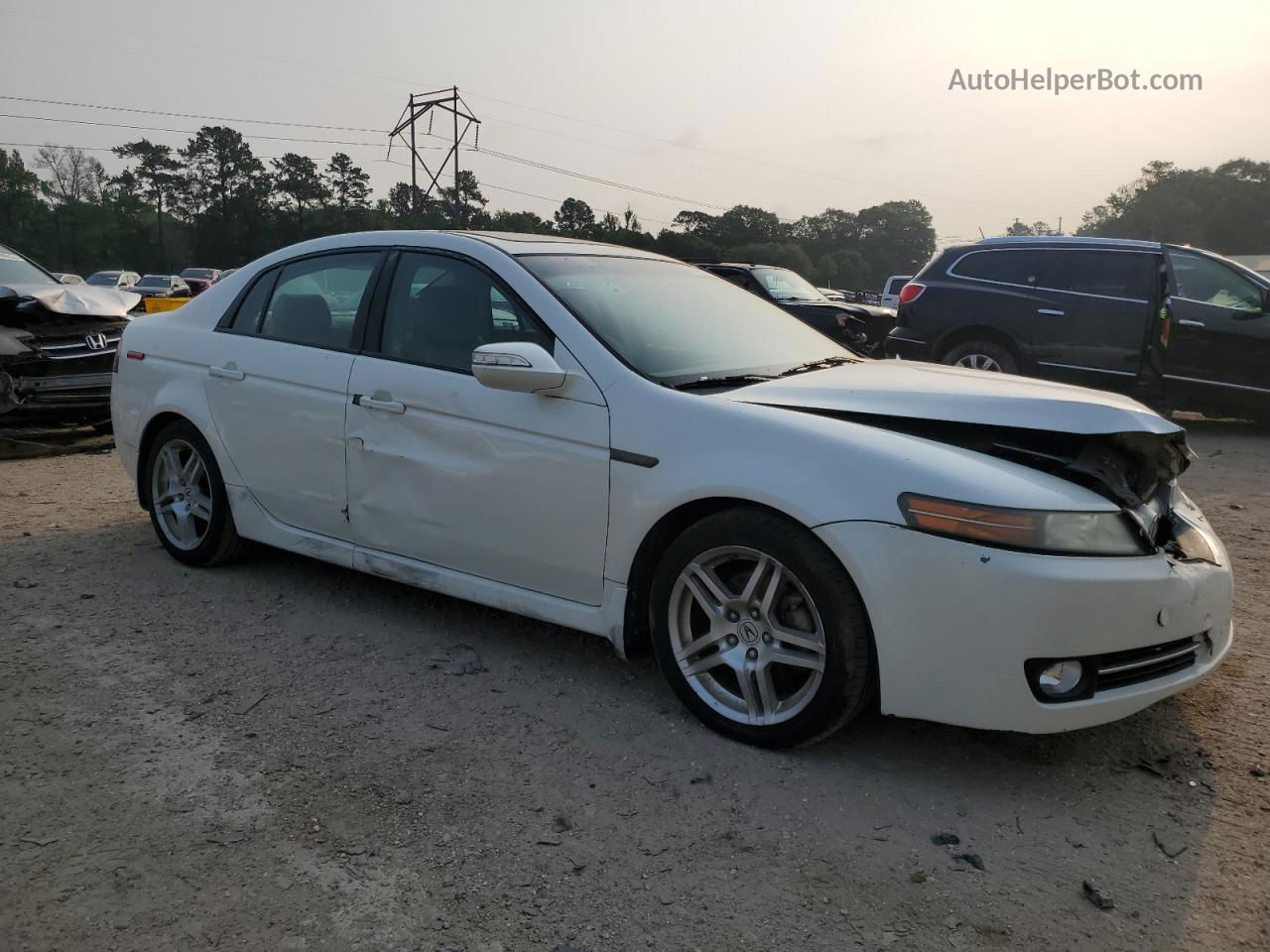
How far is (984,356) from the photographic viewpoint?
9891mm

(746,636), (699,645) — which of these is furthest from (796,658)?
(699,645)

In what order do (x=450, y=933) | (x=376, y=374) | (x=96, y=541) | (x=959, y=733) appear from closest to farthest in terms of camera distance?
1. (x=450, y=933)
2. (x=959, y=733)
3. (x=376, y=374)
4. (x=96, y=541)

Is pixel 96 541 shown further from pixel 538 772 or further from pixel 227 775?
pixel 538 772

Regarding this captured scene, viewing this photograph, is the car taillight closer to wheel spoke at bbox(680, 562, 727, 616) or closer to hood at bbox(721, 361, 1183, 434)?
hood at bbox(721, 361, 1183, 434)

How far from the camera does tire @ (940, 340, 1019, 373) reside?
9836mm

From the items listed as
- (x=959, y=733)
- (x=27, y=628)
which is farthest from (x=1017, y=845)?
(x=27, y=628)

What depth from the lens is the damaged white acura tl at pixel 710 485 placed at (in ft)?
9.30

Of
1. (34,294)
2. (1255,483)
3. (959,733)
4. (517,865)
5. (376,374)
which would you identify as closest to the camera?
(517,865)

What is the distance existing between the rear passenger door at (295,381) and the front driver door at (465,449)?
0.13 m

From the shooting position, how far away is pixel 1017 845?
2.71 metres

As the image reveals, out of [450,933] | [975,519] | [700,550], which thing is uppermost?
[975,519]

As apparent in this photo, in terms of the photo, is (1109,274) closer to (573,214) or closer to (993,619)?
(993,619)

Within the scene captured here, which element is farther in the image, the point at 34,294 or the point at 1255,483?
the point at 34,294

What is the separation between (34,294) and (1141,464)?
8.29 m
